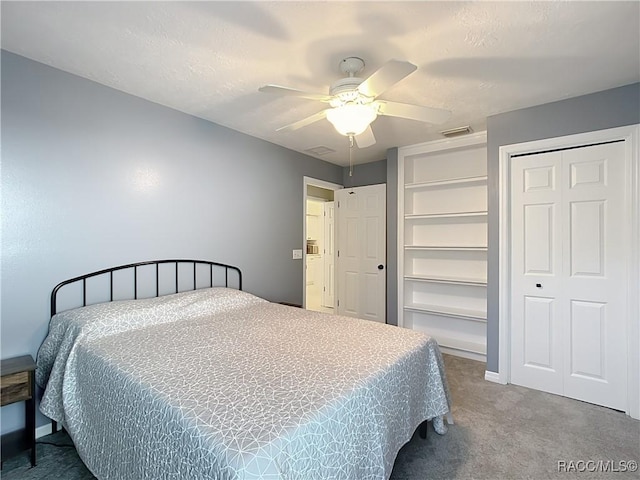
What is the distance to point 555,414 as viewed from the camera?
2391 mm

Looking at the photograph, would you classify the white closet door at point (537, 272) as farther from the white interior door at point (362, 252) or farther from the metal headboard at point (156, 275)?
the metal headboard at point (156, 275)

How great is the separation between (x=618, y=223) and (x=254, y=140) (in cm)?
344

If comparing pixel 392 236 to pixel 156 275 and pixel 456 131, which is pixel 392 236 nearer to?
pixel 456 131

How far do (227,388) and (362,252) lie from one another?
11.3 ft

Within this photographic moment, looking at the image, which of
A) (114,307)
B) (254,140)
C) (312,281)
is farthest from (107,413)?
(312,281)

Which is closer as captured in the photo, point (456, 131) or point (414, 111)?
point (414, 111)

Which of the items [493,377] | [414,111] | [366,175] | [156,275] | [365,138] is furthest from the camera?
[366,175]

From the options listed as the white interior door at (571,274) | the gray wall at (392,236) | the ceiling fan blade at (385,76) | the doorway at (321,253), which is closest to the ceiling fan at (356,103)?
the ceiling fan blade at (385,76)

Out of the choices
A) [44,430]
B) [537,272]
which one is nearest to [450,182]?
[537,272]

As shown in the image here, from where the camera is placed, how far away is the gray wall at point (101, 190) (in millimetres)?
2010

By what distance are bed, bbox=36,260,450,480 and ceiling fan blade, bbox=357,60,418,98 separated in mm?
1448

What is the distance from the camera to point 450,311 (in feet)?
12.1

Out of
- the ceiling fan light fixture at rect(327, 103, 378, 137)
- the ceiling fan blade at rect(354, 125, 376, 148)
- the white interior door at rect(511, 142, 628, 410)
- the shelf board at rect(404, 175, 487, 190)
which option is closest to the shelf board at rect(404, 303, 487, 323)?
the white interior door at rect(511, 142, 628, 410)

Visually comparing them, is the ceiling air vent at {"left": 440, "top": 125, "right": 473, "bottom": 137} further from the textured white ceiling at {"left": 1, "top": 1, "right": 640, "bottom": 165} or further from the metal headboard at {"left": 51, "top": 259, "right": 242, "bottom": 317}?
the metal headboard at {"left": 51, "top": 259, "right": 242, "bottom": 317}
